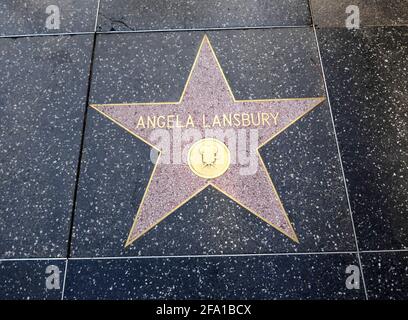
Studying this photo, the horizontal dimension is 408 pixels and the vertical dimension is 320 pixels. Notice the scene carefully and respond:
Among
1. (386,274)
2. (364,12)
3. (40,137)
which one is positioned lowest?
(386,274)

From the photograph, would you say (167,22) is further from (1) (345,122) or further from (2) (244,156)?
(1) (345,122)

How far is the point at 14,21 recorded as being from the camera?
246 cm

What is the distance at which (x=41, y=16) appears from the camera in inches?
97.4

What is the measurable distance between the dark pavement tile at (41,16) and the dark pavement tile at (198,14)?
0.10 metres

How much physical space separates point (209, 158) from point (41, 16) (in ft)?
4.95

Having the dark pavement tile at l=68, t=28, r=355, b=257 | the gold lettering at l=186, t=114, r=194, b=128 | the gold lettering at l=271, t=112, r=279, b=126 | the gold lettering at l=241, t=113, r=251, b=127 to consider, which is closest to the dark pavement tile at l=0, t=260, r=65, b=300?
the dark pavement tile at l=68, t=28, r=355, b=257

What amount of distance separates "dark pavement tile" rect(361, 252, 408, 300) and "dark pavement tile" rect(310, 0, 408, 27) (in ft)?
4.75

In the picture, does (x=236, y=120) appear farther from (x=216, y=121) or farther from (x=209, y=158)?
(x=209, y=158)

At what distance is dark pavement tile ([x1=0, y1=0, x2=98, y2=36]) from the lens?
2424 mm

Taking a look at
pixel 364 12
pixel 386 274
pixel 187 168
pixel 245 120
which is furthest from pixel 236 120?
pixel 364 12

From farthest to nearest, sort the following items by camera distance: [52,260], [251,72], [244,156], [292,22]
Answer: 1. [292,22]
2. [251,72]
3. [244,156]
4. [52,260]

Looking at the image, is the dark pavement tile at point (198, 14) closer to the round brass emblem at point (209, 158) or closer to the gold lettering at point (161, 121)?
the gold lettering at point (161, 121)
